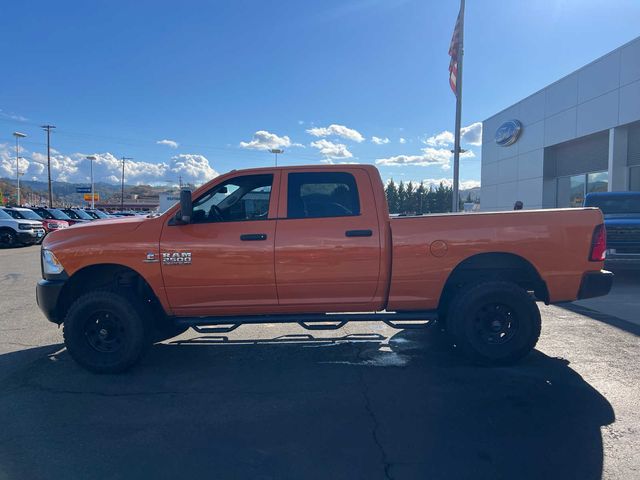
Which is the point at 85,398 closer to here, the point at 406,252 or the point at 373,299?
the point at 373,299

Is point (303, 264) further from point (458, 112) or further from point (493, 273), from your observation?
point (458, 112)

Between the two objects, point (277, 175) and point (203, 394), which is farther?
point (277, 175)

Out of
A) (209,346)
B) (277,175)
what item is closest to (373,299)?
(277,175)

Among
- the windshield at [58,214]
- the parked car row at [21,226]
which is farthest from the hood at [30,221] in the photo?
the windshield at [58,214]

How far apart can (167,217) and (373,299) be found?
235 cm

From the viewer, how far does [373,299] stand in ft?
14.7

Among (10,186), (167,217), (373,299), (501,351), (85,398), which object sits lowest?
(85,398)

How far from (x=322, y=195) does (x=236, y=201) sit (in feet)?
3.05

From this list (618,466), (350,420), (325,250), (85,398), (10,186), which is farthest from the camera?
(10,186)

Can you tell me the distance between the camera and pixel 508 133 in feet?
80.9

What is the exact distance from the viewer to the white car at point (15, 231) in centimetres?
1816

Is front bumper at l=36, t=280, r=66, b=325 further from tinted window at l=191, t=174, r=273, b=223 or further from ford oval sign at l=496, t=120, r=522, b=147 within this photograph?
ford oval sign at l=496, t=120, r=522, b=147

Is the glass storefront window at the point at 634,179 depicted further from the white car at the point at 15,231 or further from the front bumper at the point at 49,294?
the white car at the point at 15,231

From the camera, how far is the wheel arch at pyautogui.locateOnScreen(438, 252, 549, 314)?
14.8 ft
